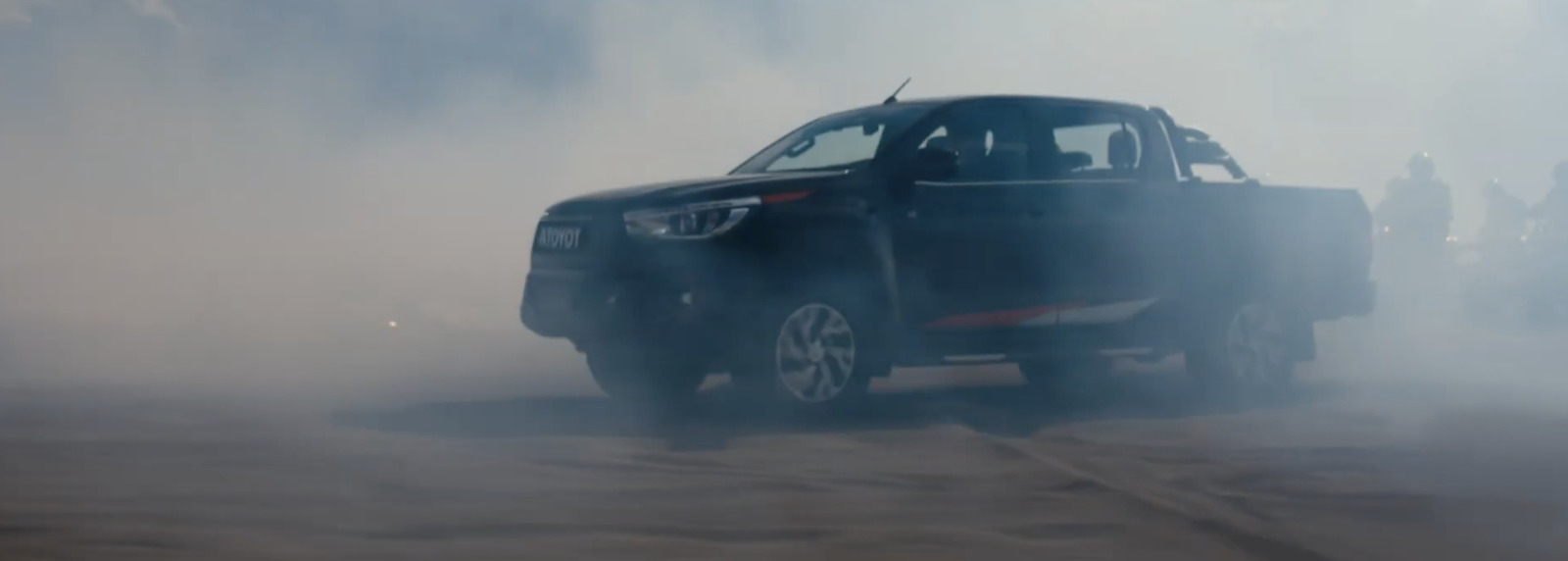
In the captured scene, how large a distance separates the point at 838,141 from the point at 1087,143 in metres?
1.41

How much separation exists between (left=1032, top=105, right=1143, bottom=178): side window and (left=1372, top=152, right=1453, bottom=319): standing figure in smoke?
2293 centimetres

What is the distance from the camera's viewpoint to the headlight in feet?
31.2

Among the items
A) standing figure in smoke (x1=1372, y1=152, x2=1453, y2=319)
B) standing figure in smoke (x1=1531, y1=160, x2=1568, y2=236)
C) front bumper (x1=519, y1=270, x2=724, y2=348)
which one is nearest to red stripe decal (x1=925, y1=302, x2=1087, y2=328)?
front bumper (x1=519, y1=270, x2=724, y2=348)

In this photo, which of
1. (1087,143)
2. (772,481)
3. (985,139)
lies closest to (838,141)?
(985,139)

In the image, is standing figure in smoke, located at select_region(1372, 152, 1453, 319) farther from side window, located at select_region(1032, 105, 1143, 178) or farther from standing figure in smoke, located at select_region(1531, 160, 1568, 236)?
side window, located at select_region(1032, 105, 1143, 178)

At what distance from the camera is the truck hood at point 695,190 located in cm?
957

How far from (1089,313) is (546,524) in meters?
4.78

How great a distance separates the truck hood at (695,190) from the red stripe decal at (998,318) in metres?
0.90

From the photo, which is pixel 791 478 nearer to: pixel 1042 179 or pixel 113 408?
pixel 1042 179

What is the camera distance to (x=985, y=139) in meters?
10.6

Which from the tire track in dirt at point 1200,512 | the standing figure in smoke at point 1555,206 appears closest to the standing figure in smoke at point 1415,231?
the standing figure in smoke at point 1555,206

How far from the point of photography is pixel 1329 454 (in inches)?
344

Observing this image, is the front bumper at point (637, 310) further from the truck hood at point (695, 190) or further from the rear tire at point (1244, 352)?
the rear tire at point (1244, 352)

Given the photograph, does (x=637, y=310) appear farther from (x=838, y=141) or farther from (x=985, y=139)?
(x=985, y=139)
